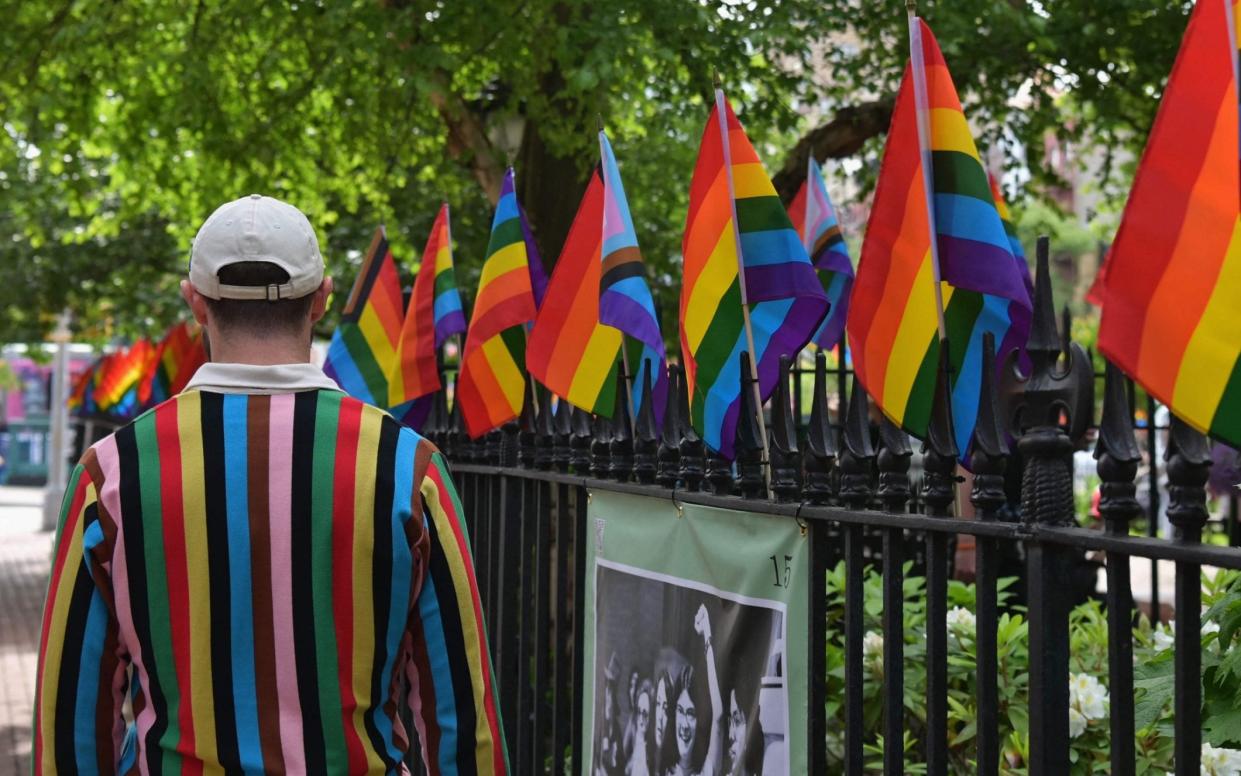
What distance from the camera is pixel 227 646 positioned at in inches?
97.0

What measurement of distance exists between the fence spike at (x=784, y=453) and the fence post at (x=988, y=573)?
0.71 meters

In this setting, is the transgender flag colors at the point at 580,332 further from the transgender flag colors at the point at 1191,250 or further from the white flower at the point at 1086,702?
the transgender flag colors at the point at 1191,250

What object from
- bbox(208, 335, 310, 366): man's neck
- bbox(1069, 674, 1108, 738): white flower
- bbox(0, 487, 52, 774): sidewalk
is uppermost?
bbox(208, 335, 310, 366): man's neck

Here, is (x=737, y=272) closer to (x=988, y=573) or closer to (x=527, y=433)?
(x=527, y=433)

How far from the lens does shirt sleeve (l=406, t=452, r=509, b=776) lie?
8.30ft

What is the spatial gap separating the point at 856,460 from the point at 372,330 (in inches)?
165

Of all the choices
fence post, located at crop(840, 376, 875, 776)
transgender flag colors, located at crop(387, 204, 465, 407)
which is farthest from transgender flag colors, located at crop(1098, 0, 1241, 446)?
transgender flag colors, located at crop(387, 204, 465, 407)

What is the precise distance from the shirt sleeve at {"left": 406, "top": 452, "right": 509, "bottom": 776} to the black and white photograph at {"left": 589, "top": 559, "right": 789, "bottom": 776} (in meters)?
0.85

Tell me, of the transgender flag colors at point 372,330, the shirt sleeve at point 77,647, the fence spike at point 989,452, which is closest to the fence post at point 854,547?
the fence spike at point 989,452

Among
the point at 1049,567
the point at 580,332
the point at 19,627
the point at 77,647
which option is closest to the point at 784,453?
the point at 1049,567

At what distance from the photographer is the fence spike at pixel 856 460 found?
10.0 feet

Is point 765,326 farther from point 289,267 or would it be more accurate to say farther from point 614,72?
point 614,72

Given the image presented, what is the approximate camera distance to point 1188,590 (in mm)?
2148

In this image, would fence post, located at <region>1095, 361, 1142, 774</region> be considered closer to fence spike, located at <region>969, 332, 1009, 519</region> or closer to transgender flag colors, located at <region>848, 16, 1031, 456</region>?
fence spike, located at <region>969, 332, 1009, 519</region>
